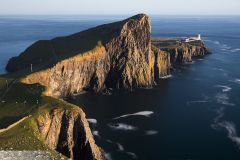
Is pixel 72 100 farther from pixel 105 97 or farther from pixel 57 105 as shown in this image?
pixel 57 105

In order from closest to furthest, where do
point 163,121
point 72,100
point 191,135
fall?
point 191,135 → point 163,121 → point 72,100

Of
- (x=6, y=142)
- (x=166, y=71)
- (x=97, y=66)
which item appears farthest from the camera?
(x=166, y=71)

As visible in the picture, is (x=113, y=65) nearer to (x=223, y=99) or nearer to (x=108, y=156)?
(x=223, y=99)

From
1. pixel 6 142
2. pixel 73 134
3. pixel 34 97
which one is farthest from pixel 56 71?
pixel 6 142

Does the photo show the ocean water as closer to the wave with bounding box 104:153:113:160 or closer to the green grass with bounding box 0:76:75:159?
the wave with bounding box 104:153:113:160

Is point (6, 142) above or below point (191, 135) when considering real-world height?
above

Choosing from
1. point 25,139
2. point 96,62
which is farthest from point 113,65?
point 25,139

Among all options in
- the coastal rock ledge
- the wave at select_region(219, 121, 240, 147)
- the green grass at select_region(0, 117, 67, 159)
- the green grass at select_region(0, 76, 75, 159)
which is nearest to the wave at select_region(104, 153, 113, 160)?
the green grass at select_region(0, 76, 75, 159)
